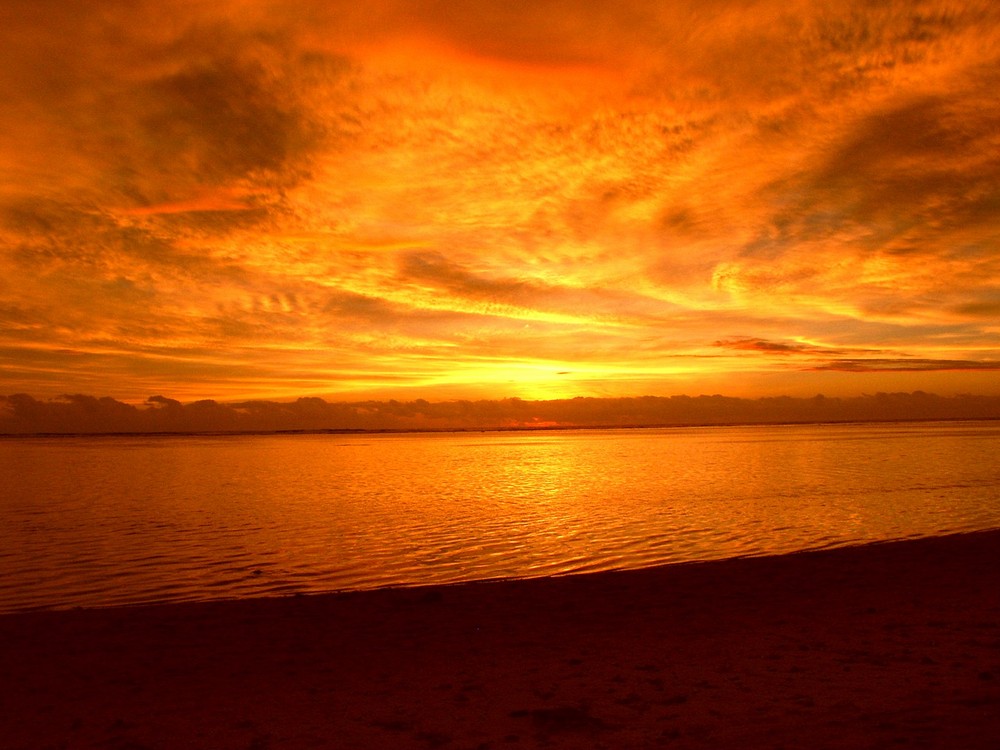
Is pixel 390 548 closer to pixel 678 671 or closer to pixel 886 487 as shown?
pixel 678 671

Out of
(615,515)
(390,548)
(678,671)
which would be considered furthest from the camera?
(615,515)

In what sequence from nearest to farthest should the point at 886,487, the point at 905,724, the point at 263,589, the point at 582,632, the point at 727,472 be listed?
the point at 905,724 < the point at 582,632 < the point at 263,589 < the point at 886,487 < the point at 727,472

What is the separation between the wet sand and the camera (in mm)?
8320

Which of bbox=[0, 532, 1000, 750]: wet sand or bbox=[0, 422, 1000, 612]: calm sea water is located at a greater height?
bbox=[0, 532, 1000, 750]: wet sand

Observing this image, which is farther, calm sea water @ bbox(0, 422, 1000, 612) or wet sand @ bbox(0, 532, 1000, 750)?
calm sea water @ bbox(0, 422, 1000, 612)

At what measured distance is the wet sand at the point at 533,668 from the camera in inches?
328

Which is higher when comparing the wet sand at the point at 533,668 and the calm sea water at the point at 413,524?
the wet sand at the point at 533,668

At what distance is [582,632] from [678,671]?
297 cm

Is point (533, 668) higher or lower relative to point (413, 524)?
higher

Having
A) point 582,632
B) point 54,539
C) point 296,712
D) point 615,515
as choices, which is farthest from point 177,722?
point 615,515

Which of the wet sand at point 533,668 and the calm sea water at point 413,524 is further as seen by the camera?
the calm sea water at point 413,524

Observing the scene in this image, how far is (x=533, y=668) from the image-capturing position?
1097cm

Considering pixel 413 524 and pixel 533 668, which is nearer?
pixel 533 668

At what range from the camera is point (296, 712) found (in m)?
9.30
